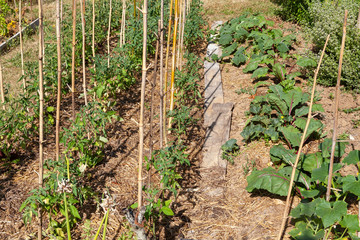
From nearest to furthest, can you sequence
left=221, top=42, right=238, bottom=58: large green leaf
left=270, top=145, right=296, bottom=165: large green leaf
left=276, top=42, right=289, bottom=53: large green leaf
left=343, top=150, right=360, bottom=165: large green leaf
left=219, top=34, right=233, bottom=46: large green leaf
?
left=343, top=150, right=360, bottom=165: large green leaf < left=270, top=145, right=296, bottom=165: large green leaf < left=276, top=42, right=289, bottom=53: large green leaf < left=221, top=42, right=238, bottom=58: large green leaf < left=219, top=34, right=233, bottom=46: large green leaf

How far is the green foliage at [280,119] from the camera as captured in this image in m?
3.99

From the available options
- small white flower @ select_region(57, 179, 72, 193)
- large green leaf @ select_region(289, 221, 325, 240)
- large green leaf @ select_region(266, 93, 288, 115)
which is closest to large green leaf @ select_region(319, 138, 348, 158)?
large green leaf @ select_region(289, 221, 325, 240)

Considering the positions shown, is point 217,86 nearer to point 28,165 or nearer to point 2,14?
point 28,165

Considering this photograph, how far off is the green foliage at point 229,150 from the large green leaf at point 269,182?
64 cm

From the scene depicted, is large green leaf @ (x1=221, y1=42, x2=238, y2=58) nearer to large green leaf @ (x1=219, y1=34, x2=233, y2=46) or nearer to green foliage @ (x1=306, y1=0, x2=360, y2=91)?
large green leaf @ (x1=219, y1=34, x2=233, y2=46)

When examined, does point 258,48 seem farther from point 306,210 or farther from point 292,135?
point 306,210

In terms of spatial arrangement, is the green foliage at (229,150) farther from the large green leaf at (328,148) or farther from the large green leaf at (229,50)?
the large green leaf at (229,50)

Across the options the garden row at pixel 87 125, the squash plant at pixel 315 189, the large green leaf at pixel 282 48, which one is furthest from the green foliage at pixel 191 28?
the squash plant at pixel 315 189

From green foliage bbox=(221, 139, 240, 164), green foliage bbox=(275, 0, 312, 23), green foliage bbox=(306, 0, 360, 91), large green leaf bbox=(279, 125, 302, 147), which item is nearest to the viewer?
large green leaf bbox=(279, 125, 302, 147)

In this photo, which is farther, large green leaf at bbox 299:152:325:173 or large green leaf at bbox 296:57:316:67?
large green leaf at bbox 296:57:316:67

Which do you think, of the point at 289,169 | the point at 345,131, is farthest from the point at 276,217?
the point at 345,131

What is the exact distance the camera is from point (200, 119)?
466 cm

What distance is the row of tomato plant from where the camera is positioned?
8.91 feet

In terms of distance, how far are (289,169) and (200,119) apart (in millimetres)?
1600
